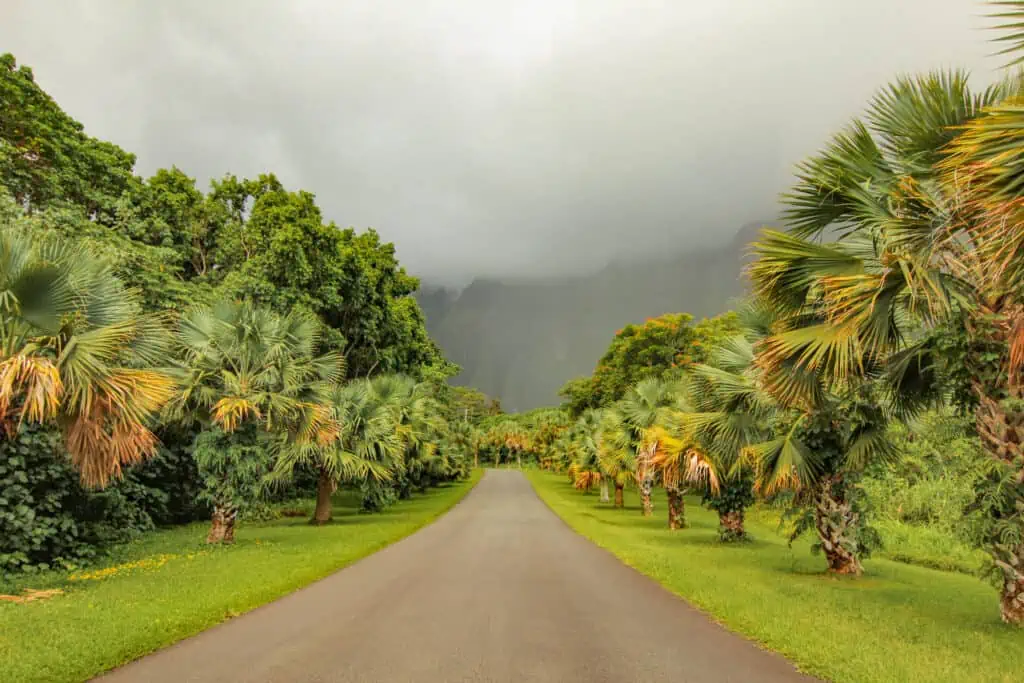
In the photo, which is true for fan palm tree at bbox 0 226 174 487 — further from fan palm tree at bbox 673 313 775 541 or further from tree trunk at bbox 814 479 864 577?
tree trunk at bbox 814 479 864 577

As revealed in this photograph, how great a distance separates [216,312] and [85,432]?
6937 mm

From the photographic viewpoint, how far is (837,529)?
1108 cm

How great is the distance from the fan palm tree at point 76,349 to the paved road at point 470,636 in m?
3.43

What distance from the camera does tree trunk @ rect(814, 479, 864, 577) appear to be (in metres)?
10.9

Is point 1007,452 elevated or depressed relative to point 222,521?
elevated

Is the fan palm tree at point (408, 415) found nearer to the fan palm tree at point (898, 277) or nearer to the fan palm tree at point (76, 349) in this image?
the fan palm tree at point (76, 349)

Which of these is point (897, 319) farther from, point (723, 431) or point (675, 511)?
point (675, 511)

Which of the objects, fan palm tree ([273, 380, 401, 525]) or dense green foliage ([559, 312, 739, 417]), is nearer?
fan palm tree ([273, 380, 401, 525])

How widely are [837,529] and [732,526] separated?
617 centimetres

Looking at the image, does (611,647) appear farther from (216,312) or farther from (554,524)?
(554,524)

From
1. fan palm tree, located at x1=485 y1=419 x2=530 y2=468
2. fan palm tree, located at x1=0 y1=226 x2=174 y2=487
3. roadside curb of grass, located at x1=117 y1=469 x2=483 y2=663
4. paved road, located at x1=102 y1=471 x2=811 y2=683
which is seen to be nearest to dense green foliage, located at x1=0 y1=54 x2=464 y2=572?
fan palm tree, located at x1=0 y1=226 x2=174 y2=487

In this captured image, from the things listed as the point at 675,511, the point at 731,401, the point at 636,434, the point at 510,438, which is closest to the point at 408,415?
the point at 636,434

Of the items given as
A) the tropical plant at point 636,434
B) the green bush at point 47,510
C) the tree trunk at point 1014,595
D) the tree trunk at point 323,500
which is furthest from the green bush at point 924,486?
the green bush at point 47,510

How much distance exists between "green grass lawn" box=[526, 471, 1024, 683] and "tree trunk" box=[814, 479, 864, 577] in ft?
1.23
